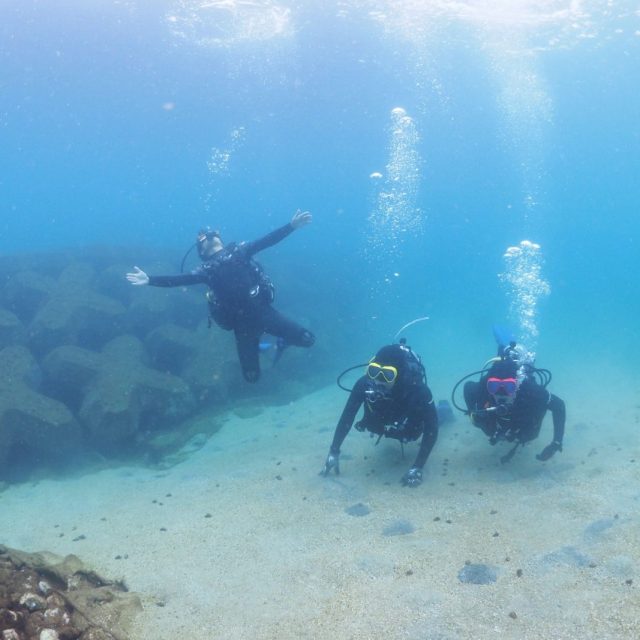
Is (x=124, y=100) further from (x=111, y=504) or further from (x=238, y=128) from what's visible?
(x=111, y=504)

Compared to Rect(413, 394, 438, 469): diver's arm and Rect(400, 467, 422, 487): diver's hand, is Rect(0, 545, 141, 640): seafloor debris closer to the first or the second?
Rect(400, 467, 422, 487): diver's hand

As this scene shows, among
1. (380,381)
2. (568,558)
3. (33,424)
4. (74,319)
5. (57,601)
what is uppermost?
(380,381)

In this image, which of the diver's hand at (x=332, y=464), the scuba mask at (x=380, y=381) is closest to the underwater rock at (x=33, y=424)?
the diver's hand at (x=332, y=464)

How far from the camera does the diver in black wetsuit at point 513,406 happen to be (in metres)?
7.05

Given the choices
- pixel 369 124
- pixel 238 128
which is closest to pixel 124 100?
pixel 238 128

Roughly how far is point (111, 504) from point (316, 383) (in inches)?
380

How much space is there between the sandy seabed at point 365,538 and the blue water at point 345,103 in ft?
32.6

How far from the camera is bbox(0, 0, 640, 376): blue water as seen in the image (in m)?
27.5

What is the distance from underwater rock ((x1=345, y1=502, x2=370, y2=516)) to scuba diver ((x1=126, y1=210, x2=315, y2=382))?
4.06 m

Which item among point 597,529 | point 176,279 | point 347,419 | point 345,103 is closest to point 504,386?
point 597,529

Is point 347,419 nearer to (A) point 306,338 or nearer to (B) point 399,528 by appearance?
(B) point 399,528

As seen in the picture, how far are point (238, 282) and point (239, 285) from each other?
0.06 meters

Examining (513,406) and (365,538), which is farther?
(513,406)

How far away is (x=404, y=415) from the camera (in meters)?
7.45
